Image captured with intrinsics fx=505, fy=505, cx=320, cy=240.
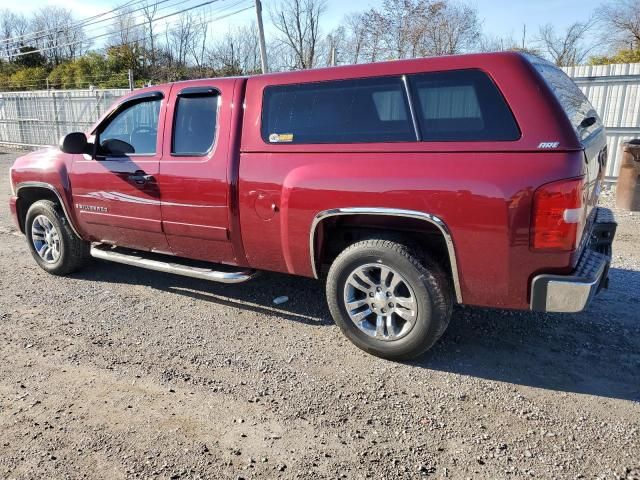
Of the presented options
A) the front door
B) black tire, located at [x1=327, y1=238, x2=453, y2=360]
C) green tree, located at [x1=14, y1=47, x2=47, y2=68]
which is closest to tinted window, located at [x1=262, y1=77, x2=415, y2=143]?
black tire, located at [x1=327, y1=238, x2=453, y2=360]

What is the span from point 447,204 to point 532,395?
1291mm

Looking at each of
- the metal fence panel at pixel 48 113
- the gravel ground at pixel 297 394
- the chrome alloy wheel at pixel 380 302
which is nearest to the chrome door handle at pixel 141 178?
the gravel ground at pixel 297 394

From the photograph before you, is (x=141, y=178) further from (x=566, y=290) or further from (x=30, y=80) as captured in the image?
(x=30, y=80)

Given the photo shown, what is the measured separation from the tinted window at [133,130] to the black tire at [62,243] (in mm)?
1017

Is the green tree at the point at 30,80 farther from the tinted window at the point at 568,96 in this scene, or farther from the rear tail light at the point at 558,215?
the rear tail light at the point at 558,215

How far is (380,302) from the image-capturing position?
3488mm

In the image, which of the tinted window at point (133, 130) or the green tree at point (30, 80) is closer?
the tinted window at point (133, 130)

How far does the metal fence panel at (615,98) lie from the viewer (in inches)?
383

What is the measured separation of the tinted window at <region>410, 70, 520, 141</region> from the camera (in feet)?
9.73

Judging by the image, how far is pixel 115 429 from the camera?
2838 mm

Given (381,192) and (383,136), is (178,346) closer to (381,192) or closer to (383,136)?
(381,192)

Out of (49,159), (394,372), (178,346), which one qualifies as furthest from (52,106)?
(394,372)

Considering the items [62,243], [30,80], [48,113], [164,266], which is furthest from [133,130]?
[30,80]

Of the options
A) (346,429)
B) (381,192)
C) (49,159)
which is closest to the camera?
(346,429)
